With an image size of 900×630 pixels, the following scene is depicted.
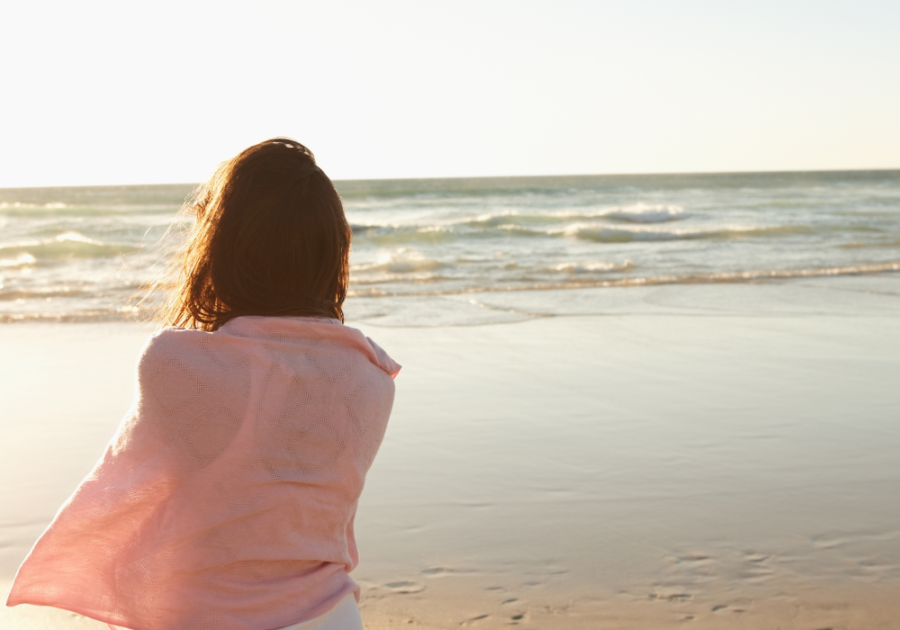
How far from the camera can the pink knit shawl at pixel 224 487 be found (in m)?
1.30

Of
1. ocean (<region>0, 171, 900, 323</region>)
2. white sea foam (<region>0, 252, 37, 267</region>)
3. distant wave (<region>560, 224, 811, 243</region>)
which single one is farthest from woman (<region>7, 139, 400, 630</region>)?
distant wave (<region>560, 224, 811, 243</region>)

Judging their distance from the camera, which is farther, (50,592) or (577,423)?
(577,423)

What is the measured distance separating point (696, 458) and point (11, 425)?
3610 millimetres

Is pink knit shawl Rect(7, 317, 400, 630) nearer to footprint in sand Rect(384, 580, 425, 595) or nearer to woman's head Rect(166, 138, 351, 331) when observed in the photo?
woman's head Rect(166, 138, 351, 331)

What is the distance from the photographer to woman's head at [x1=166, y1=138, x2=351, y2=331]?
54.8 inches

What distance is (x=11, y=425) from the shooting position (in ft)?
15.9

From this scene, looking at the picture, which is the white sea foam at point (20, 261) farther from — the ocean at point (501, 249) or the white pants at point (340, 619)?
the white pants at point (340, 619)

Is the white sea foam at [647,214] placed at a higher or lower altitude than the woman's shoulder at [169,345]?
lower

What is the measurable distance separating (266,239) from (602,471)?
2930 mm

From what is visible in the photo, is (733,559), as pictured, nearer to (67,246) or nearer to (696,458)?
(696,458)

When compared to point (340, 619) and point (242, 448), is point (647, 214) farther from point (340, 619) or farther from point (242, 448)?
point (242, 448)

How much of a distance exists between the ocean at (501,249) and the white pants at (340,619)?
1.43 m

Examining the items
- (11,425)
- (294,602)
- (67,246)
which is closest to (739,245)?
(67,246)

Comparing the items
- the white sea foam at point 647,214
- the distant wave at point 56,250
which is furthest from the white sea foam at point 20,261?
the white sea foam at point 647,214
